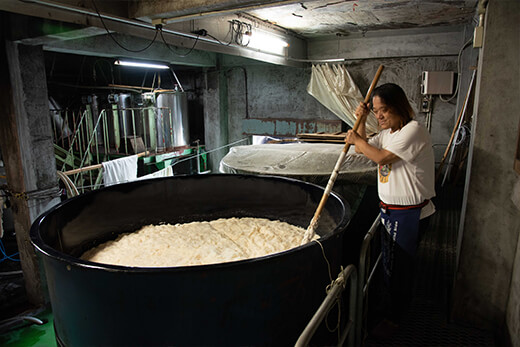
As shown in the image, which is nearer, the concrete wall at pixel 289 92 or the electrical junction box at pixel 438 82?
the electrical junction box at pixel 438 82

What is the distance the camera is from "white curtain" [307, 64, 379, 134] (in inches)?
257

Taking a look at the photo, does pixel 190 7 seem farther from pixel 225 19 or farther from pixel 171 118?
pixel 171 118

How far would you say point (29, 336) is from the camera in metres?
3.49

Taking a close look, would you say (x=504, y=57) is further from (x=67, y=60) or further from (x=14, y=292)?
(x=67, y=60)

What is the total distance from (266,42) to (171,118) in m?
3.38

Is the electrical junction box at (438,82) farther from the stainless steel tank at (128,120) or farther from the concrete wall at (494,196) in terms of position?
the stainless steel tank at (128,120)

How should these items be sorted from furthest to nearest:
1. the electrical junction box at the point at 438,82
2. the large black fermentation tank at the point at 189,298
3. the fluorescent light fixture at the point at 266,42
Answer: the electrical junction box at the point at 438,82, the fluorescent light fixture at the point at 266,42, the large black fermentation tank at the point at 189,298

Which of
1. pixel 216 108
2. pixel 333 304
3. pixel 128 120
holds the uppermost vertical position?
pixel 216 108

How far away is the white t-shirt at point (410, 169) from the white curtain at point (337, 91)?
4.31 meters

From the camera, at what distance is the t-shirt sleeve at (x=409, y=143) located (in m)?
2.03

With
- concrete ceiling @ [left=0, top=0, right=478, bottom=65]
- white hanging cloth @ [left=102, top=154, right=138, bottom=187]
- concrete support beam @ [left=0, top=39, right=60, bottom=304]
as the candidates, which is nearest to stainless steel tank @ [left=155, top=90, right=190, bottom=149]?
concrete ceiling @ [left=0, top=0, right=478, bottom=65]

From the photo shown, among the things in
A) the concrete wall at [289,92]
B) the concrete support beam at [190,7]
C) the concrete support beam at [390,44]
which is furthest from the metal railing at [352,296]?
the concrete support beam at [390,44]

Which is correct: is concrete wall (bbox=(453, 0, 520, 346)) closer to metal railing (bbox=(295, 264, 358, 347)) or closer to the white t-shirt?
the white t-shirt

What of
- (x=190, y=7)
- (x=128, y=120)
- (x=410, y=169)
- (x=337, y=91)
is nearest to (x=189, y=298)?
(x=410, y=169)
